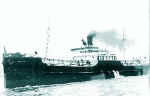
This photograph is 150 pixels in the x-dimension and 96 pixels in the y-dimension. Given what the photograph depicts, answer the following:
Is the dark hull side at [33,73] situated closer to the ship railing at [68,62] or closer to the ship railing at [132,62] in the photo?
the ship railing at [68,62]

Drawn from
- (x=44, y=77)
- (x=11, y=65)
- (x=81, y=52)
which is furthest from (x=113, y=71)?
(x=11, y=65)

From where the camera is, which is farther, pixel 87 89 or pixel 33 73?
pixel 33 73

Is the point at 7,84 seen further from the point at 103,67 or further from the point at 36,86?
the point at 103,67

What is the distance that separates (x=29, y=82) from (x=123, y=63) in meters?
18.6

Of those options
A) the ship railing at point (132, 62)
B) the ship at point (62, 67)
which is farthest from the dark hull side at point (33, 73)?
the ship railing at point (132, 62)

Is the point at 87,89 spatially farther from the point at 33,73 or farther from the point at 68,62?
the point at 68,62

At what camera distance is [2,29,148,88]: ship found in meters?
36.7

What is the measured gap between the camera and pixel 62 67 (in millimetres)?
39719

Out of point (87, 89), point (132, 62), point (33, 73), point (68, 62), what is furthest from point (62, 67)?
point (132, 62)

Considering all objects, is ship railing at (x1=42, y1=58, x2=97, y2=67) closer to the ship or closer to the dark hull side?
the ship

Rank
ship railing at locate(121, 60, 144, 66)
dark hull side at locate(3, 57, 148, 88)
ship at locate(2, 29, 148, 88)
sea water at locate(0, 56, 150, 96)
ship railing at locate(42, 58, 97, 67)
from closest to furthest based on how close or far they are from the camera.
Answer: sea water at locate(0, 56, 150, 96), dark hull side at locate(3, 57, 148, 88), ship at locate(2, 29, 148, 88), ship railing at locate(42, 58, 97, 67), ship railing at locate(121, 60, 144, 66)

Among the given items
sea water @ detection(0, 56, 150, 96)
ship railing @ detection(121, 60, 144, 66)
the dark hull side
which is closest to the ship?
the dark hull side

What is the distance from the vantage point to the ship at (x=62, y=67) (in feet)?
120

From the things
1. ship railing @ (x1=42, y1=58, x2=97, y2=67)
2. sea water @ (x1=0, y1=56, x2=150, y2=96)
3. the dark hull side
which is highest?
ship railing @ (x1=42, y1=58, x2=97, y2=67)
